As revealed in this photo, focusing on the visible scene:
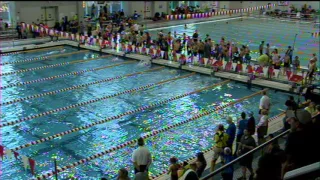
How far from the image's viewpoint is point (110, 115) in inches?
462

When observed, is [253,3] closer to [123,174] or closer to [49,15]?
[49,15]

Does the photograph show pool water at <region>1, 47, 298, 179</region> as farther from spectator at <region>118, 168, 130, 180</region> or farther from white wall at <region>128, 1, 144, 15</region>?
white wall at <region>128, 1, 144, 15</region>

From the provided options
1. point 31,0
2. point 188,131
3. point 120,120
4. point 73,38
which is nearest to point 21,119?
point 120,120

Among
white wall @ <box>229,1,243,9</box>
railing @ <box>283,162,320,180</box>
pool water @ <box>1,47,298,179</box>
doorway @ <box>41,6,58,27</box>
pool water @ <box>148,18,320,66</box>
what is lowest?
pool water @ <box>1,47,298,179</box>

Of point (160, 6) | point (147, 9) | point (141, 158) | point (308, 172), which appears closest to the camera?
point (308, 172)

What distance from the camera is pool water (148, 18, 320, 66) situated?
72.9ft

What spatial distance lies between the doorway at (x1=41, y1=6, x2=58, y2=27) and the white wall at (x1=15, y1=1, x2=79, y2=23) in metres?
0.23

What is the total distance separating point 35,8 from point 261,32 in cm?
1596

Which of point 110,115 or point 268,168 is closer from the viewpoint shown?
point 268,168

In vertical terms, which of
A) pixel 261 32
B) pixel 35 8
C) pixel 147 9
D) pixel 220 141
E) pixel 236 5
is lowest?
pixel 220 141

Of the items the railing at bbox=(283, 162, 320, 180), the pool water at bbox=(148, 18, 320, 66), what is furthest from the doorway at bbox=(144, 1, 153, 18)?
the railing at bbox=(283, 162, 320, 180)

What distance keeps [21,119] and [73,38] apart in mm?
12805

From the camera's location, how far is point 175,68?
17.8 meters

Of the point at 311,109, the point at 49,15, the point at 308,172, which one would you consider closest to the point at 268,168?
the point at 308,172
